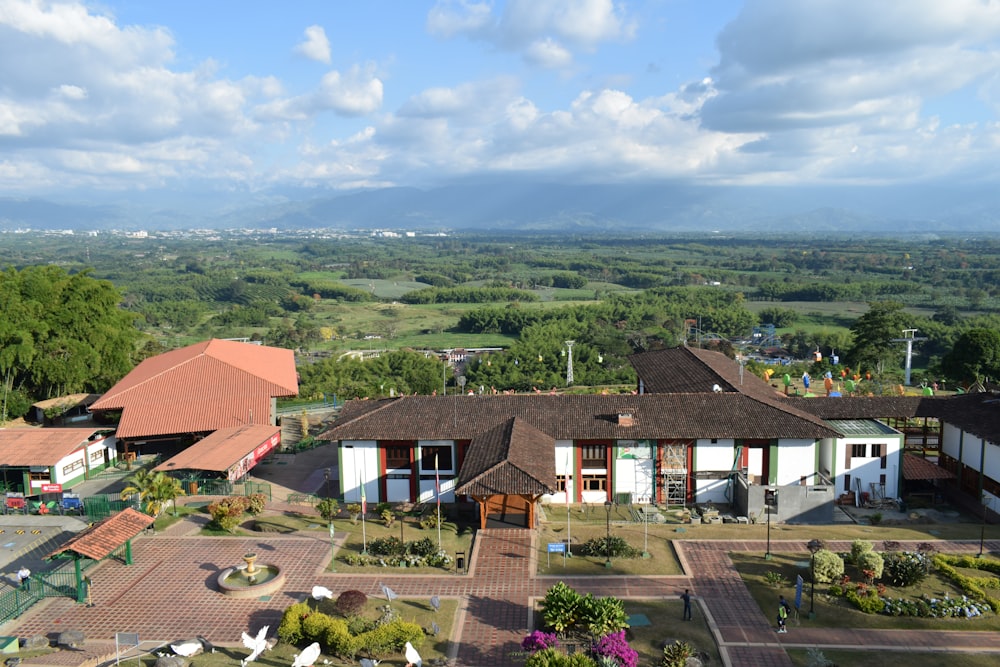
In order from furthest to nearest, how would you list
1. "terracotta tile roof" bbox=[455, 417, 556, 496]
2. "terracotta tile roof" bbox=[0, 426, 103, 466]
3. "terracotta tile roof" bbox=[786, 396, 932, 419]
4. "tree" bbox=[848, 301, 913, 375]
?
"tree" bbox=[848, 301, 913, 375], "terracotta tile roof" bbox=[786, 396, 932, 419], "terracotta tile roof" bbox=[0, 426, 103, 466], "terracotta tile roof" bbox=[455, 417, 556, 496]

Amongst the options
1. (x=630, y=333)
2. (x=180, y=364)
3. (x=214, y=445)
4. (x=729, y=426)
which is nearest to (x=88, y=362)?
(x=180, y=364)

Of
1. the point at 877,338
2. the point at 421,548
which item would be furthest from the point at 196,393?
the point at 877,338

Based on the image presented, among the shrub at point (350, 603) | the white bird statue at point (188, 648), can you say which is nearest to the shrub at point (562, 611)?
the shrub at point (350, 603)

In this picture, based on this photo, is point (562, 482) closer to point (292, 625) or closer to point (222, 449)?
point (292, 625)

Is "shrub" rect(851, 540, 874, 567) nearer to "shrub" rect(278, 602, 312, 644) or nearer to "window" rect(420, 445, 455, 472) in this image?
"window" rect(420, 445, 455, 472)

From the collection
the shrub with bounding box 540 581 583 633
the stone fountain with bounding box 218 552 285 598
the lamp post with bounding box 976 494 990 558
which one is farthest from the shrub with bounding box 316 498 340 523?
the lamp post with bounding box 976 494 990 558

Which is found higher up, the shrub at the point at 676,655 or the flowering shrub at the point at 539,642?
the flowering shrub at the point at 539,642

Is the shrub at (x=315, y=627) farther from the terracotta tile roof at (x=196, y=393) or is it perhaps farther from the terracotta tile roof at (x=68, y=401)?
the terracotta tile roof at (x=68, y=401)
